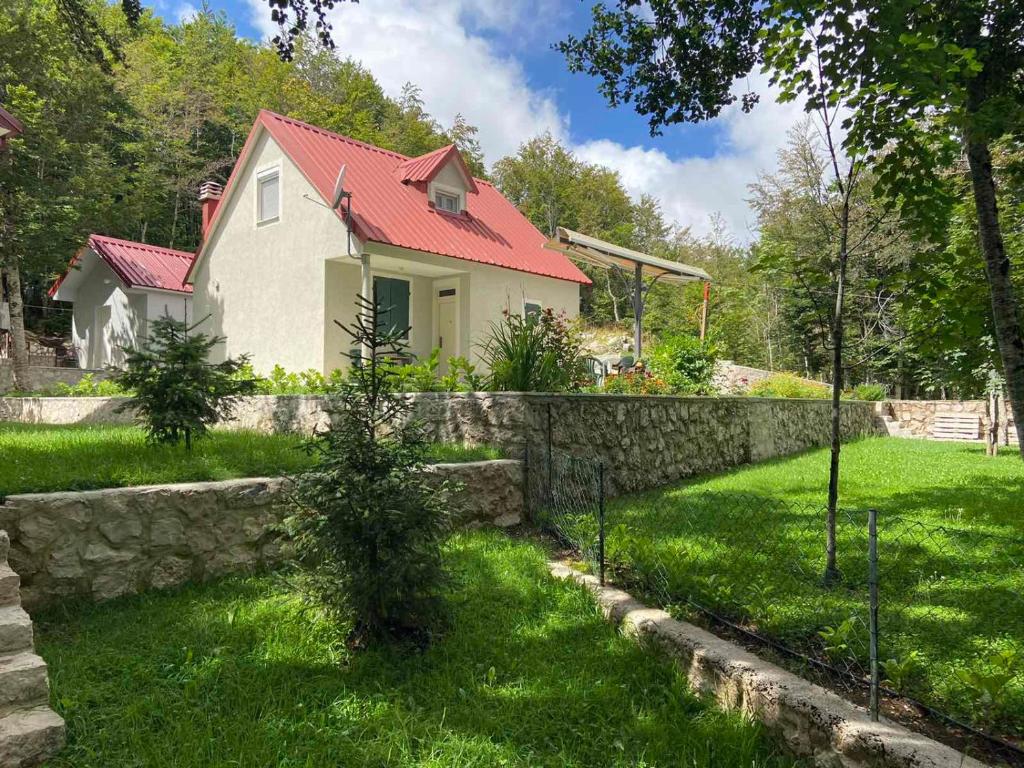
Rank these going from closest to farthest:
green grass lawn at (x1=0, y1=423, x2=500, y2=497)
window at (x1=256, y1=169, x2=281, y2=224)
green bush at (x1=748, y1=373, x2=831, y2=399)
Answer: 1. green grass lawn at (x1=0, y1=423, x2=500, y2=497)
2. window at (x1=256, y1=169, x2=281, y2=224)
3. green bush at (x1=748, y1=373, x2=831, y2=399)

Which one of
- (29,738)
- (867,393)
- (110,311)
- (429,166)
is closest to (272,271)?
(429,166)

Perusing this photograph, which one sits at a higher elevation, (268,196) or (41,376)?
(268,196)

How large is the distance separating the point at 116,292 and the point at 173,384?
52.3 feet

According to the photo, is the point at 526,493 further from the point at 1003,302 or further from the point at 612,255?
the point at 612,255

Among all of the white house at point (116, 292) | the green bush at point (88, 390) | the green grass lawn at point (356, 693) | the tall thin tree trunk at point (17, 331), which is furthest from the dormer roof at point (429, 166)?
the green grass lawn at point (356, 693)

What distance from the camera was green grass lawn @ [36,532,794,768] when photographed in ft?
7.63

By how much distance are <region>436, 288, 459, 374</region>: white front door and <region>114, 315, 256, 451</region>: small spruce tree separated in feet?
25.0

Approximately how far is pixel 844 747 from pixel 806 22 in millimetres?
3298

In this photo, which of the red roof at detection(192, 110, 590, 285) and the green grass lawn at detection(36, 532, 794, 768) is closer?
the green grass lawn at detection(36, 532, 794, 768)

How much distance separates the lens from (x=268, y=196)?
12.5 metres

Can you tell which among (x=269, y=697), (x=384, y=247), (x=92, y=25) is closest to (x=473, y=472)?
(x=269, y=697)

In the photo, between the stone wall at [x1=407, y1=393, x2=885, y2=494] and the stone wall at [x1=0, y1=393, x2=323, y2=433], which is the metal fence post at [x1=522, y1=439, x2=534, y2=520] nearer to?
the stone wall at [x1=407, y1=393, x2=885, y2=494]

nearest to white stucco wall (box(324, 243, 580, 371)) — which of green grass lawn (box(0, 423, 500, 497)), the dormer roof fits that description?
the dormer roof

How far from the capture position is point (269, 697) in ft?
8.60
